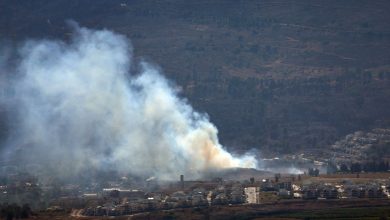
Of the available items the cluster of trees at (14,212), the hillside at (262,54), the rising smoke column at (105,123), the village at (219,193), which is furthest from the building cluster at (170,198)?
the hillside at (262,54)

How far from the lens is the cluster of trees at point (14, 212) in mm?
75194

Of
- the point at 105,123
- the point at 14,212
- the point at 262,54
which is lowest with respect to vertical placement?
the point at 14,212

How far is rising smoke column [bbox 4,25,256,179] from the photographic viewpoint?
10294 cm

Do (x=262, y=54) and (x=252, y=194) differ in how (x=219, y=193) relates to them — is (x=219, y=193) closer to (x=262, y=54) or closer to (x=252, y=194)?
(x=252, y=194)

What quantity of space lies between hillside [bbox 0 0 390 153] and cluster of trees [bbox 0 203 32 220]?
4409cm

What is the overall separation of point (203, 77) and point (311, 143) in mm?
22929

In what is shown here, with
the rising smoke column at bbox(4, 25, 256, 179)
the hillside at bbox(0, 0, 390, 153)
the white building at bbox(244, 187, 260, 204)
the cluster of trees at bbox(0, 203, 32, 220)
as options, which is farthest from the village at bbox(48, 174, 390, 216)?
the hillside at bbox(0, 0, 390, 153)

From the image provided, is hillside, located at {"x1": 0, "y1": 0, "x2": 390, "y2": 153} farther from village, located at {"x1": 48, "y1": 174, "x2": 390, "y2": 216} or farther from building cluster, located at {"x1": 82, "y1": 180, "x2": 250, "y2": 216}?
building cluster, located at {"x1": 82, "y1": 180, "x2": 250, "y2": 216}

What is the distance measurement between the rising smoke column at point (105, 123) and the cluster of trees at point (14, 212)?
20.3 metres

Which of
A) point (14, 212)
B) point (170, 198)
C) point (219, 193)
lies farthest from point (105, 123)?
point (14, 212)

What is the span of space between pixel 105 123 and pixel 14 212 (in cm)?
3255

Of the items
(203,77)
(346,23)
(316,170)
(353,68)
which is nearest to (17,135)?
(316,170)

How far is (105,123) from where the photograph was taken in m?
108

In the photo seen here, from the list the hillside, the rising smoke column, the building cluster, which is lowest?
the building cluster
